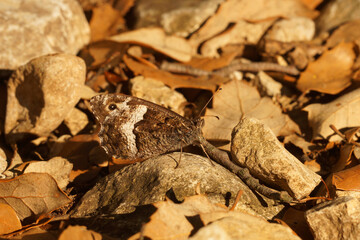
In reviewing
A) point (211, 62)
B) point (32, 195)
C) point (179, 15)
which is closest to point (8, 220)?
point (32, 195)

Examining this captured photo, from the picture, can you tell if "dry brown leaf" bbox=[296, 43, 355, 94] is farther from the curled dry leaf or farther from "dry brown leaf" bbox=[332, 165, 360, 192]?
the curled dry leaf

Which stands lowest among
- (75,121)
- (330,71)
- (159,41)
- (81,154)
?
(81,154)

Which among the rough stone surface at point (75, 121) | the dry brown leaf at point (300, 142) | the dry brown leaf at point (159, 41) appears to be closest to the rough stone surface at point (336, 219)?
the dry brown leaf at point (300, 142)

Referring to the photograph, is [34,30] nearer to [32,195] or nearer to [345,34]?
[32,195]

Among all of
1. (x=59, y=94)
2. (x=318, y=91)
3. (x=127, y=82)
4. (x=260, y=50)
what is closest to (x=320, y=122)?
(x=318, y=91)

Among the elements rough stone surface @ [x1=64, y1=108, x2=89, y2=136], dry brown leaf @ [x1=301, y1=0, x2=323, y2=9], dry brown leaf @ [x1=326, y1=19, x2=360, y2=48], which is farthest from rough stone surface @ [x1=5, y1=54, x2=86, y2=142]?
dry brown leaf @ [x1=301, y1=0, x2=323, y2=9]
